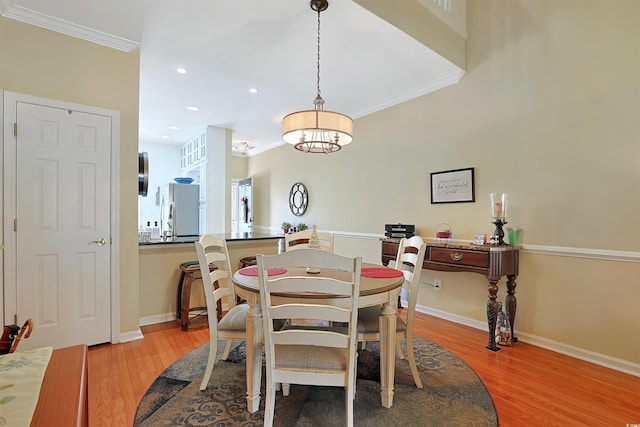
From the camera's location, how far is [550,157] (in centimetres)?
272

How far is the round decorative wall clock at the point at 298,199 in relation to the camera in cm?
571

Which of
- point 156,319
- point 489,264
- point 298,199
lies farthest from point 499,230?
point 298,199

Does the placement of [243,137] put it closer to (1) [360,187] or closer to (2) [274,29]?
(1) [360,187]

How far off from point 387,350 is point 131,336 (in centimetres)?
236

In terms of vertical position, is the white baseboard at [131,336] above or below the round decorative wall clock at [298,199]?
below

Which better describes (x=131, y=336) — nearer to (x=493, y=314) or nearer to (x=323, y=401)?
(x=323, y=401)

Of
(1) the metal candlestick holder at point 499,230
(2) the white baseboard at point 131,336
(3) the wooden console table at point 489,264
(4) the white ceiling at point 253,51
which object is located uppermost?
(4) the white ceiling at point 253,51

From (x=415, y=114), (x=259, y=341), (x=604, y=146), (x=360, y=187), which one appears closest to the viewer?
(x=259, y=341)

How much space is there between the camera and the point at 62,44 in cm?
253

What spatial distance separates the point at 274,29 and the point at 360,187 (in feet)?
8.10

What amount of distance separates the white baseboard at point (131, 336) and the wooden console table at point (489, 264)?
2852mm

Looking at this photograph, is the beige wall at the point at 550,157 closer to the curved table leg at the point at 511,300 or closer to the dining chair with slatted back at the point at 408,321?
the curved table leg at the point at 511,300

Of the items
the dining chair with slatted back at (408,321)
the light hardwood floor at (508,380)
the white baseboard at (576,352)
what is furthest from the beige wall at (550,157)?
the dining chair with slatted back at (408,321)

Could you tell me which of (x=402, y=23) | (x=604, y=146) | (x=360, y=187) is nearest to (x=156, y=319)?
(x=360, y=187)
